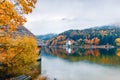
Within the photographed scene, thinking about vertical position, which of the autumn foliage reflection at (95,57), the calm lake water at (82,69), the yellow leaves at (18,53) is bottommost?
the calm lake water at (82,69)

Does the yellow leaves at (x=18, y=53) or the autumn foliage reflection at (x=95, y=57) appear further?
the autumn foliage reflection at (x=95, y=57)

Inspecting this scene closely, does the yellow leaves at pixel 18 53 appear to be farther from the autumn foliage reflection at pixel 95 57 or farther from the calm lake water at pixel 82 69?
the autumn foliage reflection at pixel 95 57

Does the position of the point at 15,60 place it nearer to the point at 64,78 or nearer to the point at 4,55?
the point at 4,55

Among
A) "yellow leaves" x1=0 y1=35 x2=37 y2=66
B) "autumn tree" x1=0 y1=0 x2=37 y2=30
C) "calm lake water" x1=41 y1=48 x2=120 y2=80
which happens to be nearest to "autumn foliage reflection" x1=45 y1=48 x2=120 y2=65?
"calm lake water" x1=41 y1=48 x2=120 y2=80

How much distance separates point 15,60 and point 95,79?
52.2 feet

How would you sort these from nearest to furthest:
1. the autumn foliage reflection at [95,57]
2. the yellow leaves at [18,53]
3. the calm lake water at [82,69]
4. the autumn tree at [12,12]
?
the autumn tree at [12,12] < the yellow leaves at [18,53] < the calm lake water at [82,69] < the autumn foliage reflection at [95,57]

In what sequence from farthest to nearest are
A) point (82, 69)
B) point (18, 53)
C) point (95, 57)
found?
point (95, 57) < point (82, 69) < point (18, 53)

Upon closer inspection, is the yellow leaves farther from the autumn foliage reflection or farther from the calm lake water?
the autumn foliage reflection

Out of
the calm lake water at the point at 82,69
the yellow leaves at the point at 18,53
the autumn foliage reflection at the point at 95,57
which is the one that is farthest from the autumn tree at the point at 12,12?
the autumn foliage reflection at the point at 95,57

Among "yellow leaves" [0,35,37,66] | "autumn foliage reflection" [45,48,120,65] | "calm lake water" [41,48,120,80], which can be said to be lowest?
"calm lake water" [41,48,120,80]

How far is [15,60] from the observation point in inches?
1048

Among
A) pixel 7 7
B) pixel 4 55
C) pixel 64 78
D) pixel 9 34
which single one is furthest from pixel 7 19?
pixel 64 78

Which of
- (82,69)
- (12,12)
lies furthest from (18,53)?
(82,69)

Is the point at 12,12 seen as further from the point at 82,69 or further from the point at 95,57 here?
the point at 95,57
